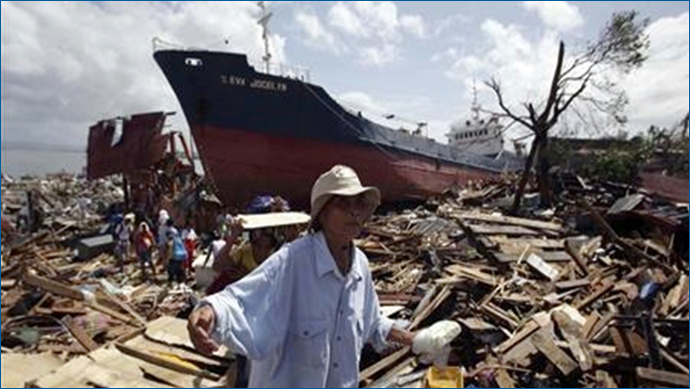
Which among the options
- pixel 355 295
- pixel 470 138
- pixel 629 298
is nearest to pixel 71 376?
pixel 355 295

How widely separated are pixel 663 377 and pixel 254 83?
1774 centimetres

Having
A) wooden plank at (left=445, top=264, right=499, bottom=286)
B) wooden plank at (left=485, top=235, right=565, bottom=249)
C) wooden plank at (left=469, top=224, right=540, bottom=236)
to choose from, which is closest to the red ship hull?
wooden plank at (left=469, top=224, right=540, bottom=236)

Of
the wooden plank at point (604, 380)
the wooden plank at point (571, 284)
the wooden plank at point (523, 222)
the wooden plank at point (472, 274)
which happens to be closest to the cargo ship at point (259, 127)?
the wooden plank at point (523, 222)

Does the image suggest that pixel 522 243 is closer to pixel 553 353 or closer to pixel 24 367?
pixel 553 353

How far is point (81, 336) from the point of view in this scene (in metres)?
7.25

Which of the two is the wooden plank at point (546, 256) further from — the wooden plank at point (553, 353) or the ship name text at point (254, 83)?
the ship name text at point (254, 83)

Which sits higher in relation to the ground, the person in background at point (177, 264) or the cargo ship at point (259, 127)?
the cargo ship at point (259, 127)

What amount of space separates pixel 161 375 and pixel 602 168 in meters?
22.9

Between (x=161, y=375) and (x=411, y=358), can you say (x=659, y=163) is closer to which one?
(x=411, y=358)

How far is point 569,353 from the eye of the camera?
605cm

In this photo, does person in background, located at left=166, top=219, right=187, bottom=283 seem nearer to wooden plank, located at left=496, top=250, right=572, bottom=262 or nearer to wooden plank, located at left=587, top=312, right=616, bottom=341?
wooden plank, located at left=496, top=250, right=572, bottom=262

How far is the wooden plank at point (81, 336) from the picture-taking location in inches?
276

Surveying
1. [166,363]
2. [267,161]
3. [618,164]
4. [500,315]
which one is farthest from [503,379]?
[618,164]

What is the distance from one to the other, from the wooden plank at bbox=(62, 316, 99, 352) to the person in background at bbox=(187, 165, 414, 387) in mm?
5447
